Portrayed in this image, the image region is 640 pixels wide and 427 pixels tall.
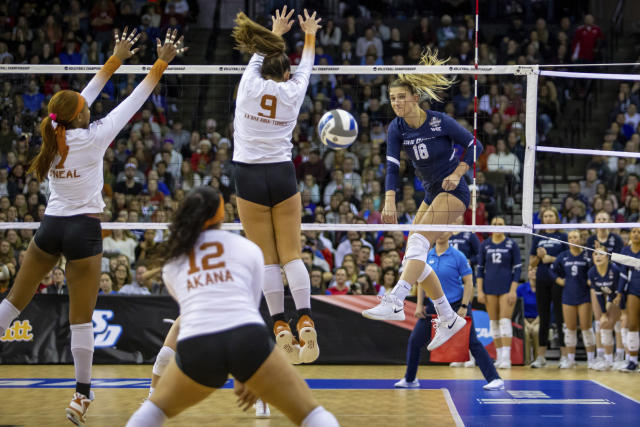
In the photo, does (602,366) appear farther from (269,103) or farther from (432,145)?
(269,103)

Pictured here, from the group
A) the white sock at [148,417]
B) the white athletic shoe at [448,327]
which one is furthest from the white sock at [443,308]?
the white sock at [148,417]

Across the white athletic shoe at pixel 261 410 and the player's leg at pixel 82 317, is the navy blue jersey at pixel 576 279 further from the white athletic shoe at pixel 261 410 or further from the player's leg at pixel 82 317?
the player's leg at pixel 82 317

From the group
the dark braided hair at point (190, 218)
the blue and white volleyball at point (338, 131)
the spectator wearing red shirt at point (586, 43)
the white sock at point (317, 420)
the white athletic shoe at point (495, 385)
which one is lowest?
the white athletic shoe at point (495, 385)

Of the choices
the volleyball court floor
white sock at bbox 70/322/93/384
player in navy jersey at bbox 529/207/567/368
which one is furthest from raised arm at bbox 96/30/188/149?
player in navy jersey at bbox 529/207/567/368

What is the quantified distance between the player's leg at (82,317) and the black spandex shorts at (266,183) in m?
1.20

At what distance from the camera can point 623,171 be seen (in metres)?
14.5

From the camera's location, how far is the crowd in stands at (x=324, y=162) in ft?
39.5

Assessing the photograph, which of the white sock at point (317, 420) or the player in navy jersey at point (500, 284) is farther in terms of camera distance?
the player in navy jersey at point (500, 284)

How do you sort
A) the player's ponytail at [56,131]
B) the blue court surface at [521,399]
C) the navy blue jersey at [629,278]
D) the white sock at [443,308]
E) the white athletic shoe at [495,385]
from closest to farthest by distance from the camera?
the player's ponytail at [56,131]
the blue court surface at [521,399]
the white sock at [443,308]
the white athletic shoe at [495,385]
the navy blue jersey at [629,278]

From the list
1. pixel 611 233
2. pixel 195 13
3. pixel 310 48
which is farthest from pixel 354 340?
pixel 195 13

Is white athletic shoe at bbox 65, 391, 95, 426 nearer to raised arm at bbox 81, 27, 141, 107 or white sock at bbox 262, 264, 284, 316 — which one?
white sock at bbox 262, 264, 284, 316

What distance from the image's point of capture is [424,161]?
23.7ft

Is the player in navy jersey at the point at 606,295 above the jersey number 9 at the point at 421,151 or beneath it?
beneath

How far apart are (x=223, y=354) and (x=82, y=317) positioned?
7.78ft
